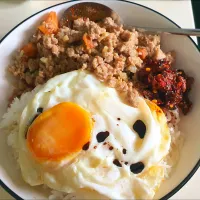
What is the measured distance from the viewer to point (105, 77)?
182 centimetres

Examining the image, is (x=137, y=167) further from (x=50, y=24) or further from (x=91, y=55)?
(x=50, y=24)

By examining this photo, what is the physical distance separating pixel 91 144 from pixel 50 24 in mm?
756

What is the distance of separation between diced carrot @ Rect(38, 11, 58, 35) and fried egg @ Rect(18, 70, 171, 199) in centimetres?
40

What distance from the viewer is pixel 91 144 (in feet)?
5.40

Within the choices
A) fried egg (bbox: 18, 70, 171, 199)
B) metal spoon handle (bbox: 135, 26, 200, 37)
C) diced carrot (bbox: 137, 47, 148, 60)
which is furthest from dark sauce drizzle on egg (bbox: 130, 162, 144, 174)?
metal spoon handle (bbox: 135, 26, 200, 37)

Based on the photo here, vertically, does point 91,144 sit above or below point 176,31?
below

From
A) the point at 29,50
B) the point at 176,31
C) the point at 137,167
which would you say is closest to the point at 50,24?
the point at 29,50

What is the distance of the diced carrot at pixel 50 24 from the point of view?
2021 millimetres

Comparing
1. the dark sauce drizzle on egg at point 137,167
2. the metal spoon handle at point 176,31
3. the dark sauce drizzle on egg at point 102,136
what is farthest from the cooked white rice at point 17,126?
the metal spoon handle at point 176,31

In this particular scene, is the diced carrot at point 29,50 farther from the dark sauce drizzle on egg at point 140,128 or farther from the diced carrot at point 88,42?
the dark sauce drizzle on egg at point 140,128

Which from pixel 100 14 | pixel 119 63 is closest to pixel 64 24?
pixel 100 14

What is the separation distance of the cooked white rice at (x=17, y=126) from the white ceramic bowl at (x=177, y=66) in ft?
0.10

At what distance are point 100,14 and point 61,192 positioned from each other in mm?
989

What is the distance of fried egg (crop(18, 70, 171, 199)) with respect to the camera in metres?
1.61
